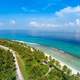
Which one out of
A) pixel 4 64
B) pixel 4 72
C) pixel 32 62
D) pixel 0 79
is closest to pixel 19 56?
pixel 32 62

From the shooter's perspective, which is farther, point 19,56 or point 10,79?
point 19,56

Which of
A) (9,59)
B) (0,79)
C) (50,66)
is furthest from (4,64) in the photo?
(50,66)

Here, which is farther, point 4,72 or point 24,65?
point 24,65

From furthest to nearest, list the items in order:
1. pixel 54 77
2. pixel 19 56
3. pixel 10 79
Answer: pixel 19 56 → pixel 54 77 → pixel 10 79

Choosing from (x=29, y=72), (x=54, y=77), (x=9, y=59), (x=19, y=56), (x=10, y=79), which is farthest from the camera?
(x=19, y=56)

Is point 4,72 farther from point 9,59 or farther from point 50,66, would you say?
point 50,66

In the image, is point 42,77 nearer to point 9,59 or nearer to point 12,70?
point 12,70
